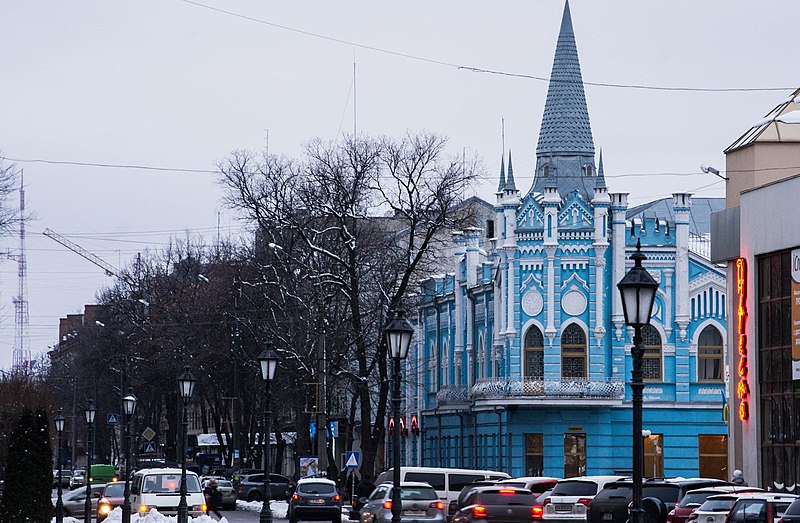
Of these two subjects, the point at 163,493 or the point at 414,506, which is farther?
the point at 163,493

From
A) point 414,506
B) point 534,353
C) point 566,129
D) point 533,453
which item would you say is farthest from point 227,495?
point 414,506

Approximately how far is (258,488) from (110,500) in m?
23.5

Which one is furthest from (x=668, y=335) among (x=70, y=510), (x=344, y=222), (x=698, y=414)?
(x=70, y=510)

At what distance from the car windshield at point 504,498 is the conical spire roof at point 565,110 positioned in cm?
3571

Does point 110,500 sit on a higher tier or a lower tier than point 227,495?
higher

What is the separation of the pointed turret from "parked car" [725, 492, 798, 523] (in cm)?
4159

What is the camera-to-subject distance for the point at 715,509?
28.3 metres

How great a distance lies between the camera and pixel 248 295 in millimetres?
69562

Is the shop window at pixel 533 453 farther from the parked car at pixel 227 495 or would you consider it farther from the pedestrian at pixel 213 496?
the parked car at pixel 227 495

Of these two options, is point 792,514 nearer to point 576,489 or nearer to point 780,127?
point 576,489

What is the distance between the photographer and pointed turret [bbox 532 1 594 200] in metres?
68.0

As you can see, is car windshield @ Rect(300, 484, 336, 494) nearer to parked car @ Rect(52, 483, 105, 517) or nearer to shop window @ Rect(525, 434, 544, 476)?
A: parked car @ Rect(52, 483, 105, 517)

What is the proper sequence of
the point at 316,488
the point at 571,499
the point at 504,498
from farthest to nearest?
the point at 316,488
the point at 571,499
the point at 504,498

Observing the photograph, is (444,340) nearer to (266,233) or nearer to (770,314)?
(266,233)
